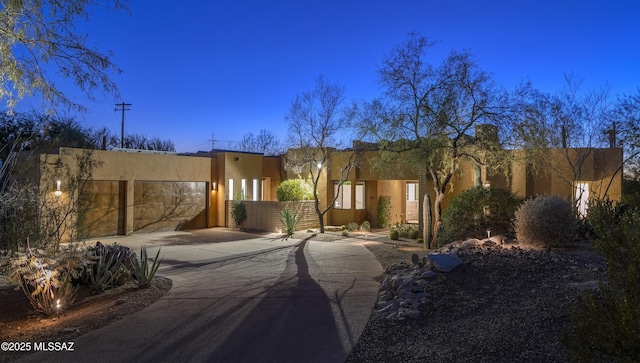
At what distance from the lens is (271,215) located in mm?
19656

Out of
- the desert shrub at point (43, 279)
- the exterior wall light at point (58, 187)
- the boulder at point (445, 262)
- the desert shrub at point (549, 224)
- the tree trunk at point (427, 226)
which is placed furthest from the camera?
the exterior wall light at point (58, 187)

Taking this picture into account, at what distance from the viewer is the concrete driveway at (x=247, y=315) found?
16.3 ft

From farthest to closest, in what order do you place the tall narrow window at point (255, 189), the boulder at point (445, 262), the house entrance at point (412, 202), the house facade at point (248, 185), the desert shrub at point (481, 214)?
the house entrance at point (412, 202), the tall narrow window at point (255, 189), the house facade at point (248, 185), the desert shrub at point (481, 214), the boulder at point (445, 262)

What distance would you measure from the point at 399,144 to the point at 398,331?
923 centimetres

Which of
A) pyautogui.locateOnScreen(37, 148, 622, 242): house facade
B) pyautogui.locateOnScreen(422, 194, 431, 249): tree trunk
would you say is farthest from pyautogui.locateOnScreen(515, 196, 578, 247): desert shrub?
pyautogui.locateOnScreen(37, 148, 622, 242): house facade

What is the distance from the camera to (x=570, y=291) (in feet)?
18.7

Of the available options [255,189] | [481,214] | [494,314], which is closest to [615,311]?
[494,314]

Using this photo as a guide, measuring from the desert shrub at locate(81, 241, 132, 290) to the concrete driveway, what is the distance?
1.11m

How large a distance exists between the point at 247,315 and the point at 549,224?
6.36 meters

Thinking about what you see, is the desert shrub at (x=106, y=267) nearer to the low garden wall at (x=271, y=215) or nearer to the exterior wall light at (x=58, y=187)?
the exterior wall light at (x=58, y=187)

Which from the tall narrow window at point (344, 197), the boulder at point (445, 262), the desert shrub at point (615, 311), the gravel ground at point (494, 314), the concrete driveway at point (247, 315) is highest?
the tall narrow window at point (344, 197)

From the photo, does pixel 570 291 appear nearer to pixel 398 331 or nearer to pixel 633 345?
pixel 398 331

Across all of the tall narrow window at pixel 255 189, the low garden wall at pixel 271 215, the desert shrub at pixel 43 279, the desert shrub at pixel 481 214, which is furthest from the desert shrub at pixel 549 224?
the tall narrow window at pixel 255 189

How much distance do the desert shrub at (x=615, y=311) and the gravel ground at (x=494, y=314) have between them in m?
0.32
